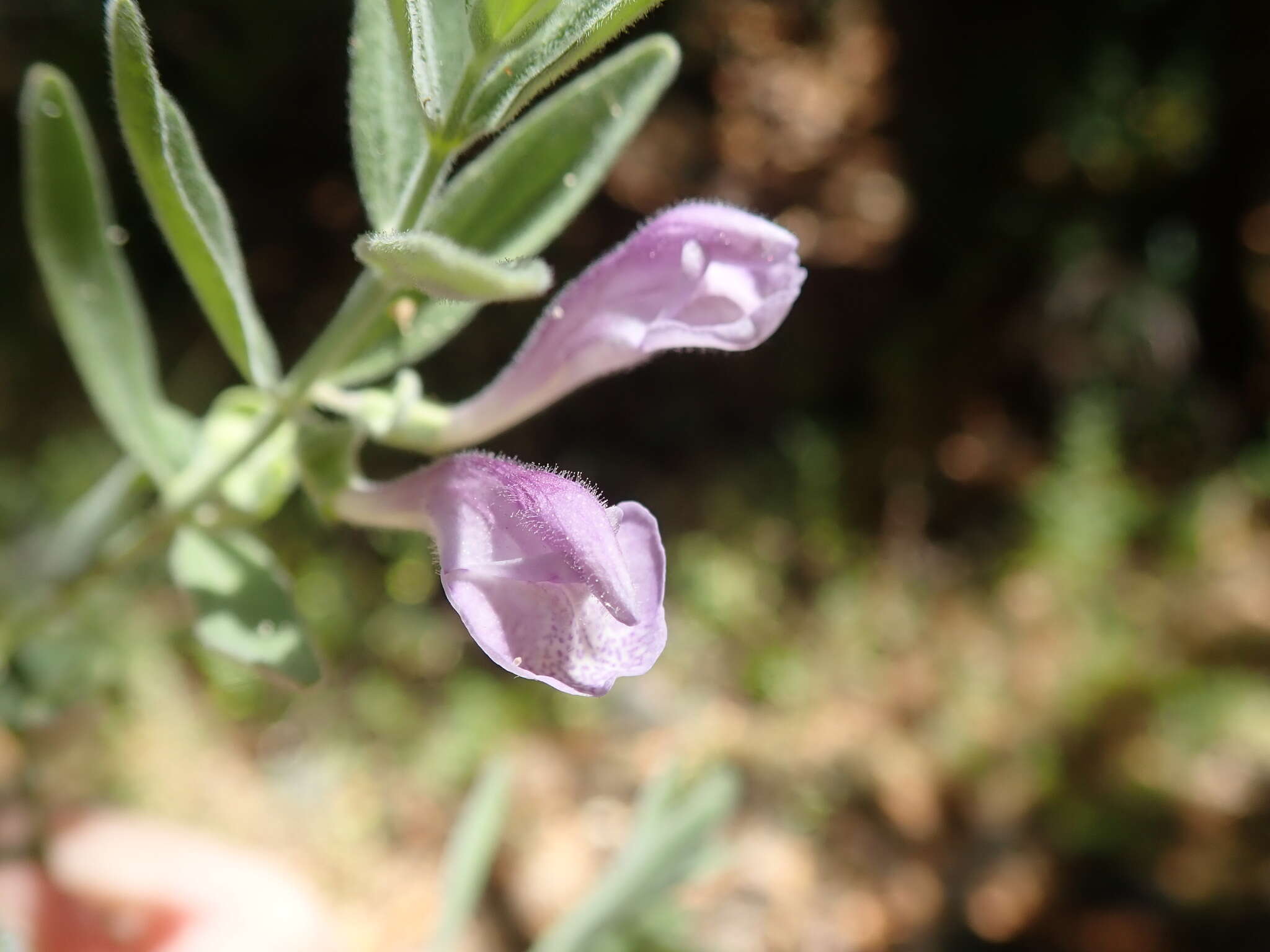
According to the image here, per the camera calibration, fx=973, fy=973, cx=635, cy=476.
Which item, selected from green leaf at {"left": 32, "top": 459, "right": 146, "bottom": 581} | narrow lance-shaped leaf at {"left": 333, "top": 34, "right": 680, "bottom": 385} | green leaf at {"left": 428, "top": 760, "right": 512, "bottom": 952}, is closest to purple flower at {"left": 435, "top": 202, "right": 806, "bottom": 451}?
narrow lance-shaped leaf at {"left": 333, "top": 34, "right": 680, "bottom": 385}

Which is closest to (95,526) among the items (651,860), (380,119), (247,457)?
(247,457)

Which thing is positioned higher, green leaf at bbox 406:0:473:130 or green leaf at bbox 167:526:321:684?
green leaf at bbox 406:0:473:130

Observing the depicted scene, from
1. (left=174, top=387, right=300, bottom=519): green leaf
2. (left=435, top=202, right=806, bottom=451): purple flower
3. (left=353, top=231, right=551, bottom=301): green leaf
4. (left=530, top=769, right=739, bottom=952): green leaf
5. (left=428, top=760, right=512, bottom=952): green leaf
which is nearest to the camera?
(left=353, top=231, right=551, bottom=301): green leaf

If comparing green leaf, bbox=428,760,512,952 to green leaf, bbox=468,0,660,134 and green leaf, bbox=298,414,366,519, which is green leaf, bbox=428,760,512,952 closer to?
green leaf, bbox=298,414,366,519

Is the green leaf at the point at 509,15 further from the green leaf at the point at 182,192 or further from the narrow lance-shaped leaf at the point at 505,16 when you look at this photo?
the green leaf at the point at 182,192

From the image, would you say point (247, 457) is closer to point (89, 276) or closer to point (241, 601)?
point (241, 601)

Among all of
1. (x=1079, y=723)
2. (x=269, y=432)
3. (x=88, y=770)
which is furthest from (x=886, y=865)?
(x=269, y=432)

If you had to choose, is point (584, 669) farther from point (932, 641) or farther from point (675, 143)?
point (932, 641)
